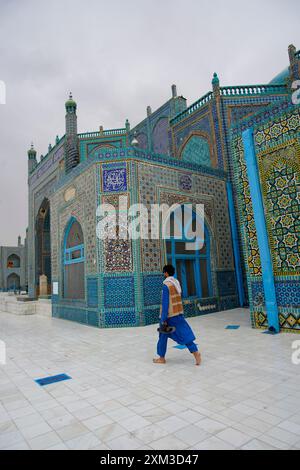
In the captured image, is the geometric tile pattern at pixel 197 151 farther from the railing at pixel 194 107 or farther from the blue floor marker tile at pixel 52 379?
the blue floor marker tile at pixel 52 379

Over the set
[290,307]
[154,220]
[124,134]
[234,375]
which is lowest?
[234,375]

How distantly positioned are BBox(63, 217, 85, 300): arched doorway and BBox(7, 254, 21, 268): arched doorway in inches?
1100

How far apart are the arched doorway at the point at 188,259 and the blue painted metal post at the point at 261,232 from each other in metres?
2.56

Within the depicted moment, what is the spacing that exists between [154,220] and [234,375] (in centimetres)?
443

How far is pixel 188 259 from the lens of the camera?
798 cm

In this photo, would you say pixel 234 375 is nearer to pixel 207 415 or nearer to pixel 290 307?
pixel 207 415

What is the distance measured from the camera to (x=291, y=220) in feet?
16.6

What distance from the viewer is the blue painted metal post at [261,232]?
5172mm

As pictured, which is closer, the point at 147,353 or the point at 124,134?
the point at 147,353

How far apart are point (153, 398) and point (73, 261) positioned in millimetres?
6053

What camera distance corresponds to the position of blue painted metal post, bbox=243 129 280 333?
204 inches
